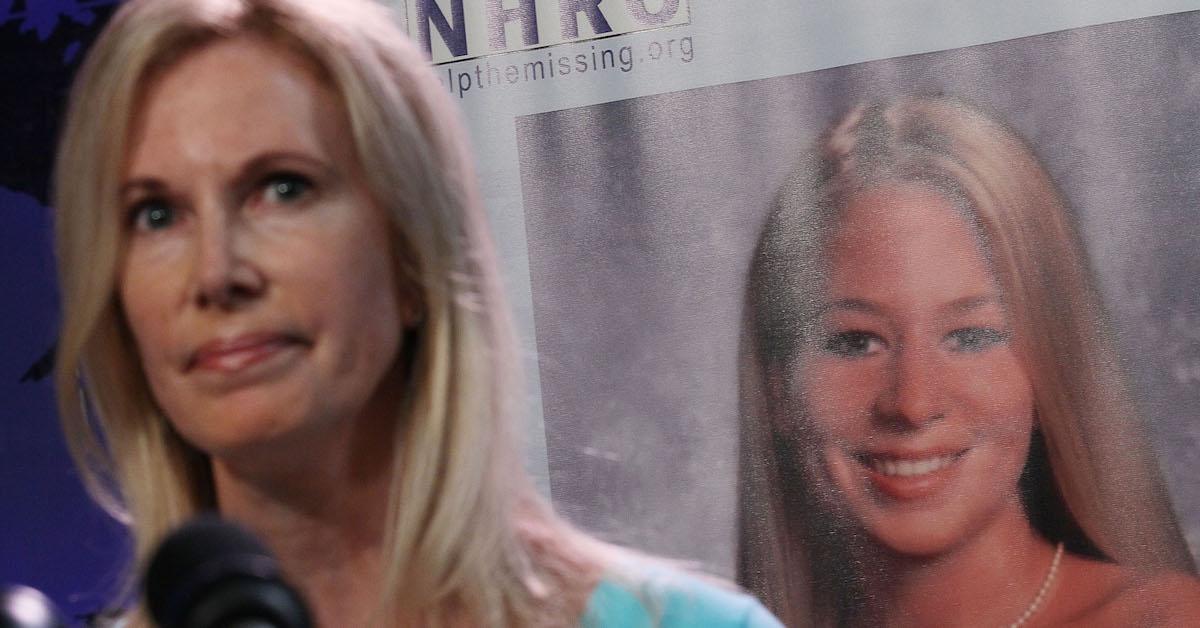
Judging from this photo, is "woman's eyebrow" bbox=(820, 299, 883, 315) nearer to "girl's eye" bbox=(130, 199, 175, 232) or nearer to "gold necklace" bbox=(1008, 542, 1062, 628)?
"gold necklace" bbox=(1008, 542, 1062, 628)

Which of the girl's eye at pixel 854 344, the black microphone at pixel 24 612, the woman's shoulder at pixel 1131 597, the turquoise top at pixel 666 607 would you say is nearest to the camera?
the black microphone at pixel 24 612

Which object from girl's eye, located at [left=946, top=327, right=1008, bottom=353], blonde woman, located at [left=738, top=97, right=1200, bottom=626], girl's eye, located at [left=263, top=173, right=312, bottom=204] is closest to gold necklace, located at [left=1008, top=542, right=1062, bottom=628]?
blonde woman, located at [left=738, top=97, right=1200, bottom=626]

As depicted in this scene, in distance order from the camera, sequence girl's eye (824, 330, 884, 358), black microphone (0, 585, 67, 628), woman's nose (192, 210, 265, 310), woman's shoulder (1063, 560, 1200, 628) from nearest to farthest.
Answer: black microphone (0, 585, 67, 628)
woman's nose (192, 210, 265, 310)
woman's shoulder (1063, 560, 1200, 628)
girl's eye (824, 330, 884, 358)

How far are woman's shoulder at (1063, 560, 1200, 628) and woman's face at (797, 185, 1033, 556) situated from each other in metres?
0.15

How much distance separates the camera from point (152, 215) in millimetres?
1062

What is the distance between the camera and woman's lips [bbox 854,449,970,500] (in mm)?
2203

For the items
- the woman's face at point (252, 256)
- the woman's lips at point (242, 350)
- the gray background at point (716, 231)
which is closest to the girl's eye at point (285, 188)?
the woman's face at point (252, 256)

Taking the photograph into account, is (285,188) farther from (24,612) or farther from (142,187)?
(24,612)

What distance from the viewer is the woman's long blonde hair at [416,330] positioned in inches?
42.6

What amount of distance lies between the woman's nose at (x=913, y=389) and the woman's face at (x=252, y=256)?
1282 mm

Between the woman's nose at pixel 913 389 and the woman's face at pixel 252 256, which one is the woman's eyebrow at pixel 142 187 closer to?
the woman's face at pixel 252 256

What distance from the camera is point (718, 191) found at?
7.62 feet

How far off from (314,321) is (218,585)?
41cm

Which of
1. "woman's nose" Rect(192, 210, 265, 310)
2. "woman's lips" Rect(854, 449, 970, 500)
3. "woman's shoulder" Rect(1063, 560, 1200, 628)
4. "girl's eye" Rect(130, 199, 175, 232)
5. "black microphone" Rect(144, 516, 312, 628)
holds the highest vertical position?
"girl's eye" Rect(130, 199, 175, 232)
